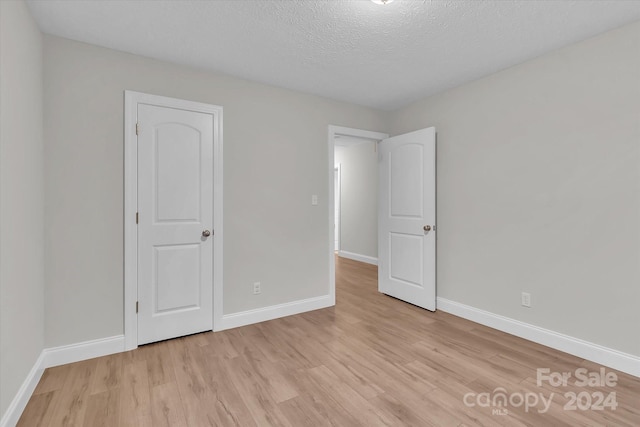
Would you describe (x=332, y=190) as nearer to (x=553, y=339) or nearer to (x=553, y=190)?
(x=553, y=190)

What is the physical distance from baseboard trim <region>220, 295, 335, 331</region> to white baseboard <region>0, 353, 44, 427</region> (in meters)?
1.28

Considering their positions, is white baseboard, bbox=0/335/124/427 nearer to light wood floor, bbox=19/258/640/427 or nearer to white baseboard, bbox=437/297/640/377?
light wood floor, bbox=19/258/640/427

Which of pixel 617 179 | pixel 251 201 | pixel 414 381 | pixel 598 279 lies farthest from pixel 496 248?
pixel 251 201

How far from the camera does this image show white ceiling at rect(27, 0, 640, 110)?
193cm

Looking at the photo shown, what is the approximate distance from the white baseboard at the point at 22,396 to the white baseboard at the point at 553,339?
3.49 metres

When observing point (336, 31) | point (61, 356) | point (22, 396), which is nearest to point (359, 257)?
point (336, 31)

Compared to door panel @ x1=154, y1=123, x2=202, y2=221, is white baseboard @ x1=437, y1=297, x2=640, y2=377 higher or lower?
lower

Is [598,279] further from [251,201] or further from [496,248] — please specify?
[251,201]

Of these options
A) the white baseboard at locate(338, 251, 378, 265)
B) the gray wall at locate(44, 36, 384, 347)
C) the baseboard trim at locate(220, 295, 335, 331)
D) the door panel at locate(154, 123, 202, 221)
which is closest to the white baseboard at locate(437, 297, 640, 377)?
the baseboard trim at locate(220, 295, 335, 331)

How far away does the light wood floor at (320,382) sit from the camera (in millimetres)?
1694

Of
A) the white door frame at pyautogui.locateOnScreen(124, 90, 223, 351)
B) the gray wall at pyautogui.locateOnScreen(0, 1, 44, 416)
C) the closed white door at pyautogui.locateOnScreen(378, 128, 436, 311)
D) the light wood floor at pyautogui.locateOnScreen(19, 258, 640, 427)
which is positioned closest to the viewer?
the gray wall at pyautogui.locateOnScreen(0, 1, 44, 416)

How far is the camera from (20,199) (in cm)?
177

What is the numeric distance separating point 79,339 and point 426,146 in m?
3.65

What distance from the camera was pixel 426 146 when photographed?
3395mm
